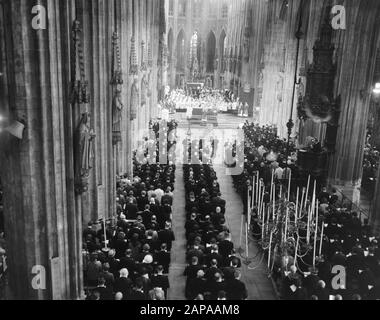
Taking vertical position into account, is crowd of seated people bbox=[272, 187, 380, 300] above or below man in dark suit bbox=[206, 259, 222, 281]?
below

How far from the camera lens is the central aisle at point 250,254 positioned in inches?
557

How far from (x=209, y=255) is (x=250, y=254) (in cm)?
427

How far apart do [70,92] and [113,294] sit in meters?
5.12

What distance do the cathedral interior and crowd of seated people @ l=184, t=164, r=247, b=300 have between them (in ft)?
0.18

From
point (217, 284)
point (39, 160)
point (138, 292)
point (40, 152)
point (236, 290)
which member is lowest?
point (236, 290)

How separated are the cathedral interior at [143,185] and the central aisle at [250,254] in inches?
2.8

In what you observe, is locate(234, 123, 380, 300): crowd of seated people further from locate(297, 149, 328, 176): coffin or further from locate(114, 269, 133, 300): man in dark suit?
locate(114, 269, 133, 300): man in dark suit

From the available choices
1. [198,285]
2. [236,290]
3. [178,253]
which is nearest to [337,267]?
[236,290]

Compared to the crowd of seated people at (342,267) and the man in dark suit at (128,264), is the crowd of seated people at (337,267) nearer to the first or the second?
the crowd of seated people at (342,267)

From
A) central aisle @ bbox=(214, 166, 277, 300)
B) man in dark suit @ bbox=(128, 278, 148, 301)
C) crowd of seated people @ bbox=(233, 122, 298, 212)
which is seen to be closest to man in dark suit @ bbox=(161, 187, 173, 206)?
central aisle @ bbox=(214, 166, 277, 300)

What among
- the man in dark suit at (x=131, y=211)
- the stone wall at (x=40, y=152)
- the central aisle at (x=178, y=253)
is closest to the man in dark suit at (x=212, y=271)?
the central aisle at (x=178, y=253)

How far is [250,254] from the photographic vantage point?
676 inches

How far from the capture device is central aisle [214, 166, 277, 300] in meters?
14.2

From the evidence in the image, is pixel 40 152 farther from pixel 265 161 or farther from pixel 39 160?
pixel 265 161
